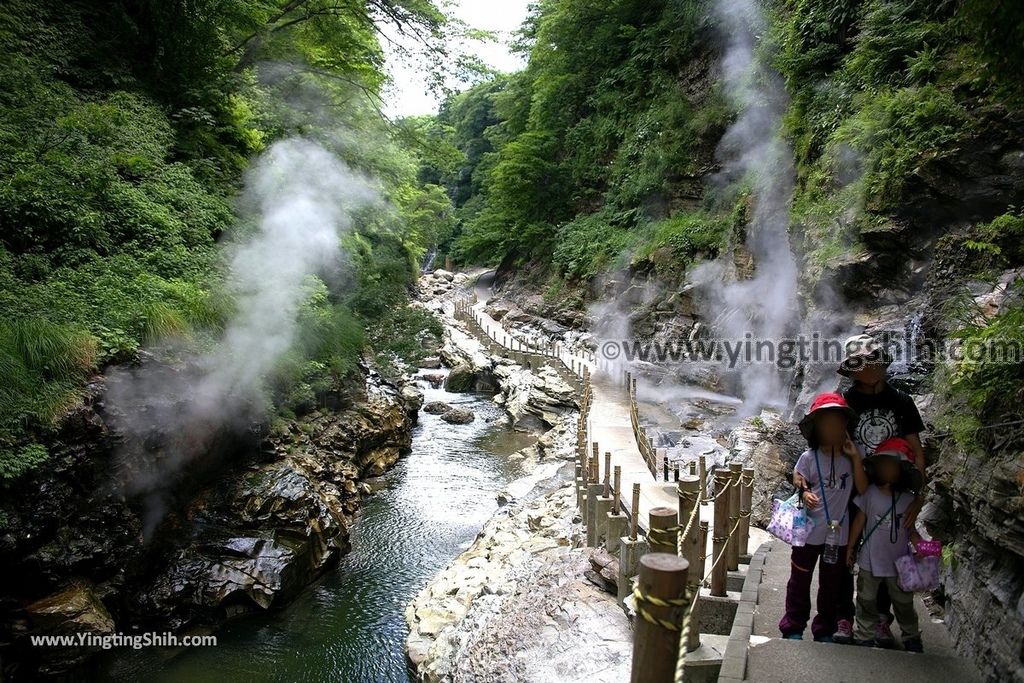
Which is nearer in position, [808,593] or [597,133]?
[808,593]

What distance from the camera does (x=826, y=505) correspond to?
10.3 ft

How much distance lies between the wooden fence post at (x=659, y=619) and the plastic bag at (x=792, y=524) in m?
1.56

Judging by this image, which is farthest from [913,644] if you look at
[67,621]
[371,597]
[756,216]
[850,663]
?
[756,216]

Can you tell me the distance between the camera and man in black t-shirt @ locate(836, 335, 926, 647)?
307 centimetres

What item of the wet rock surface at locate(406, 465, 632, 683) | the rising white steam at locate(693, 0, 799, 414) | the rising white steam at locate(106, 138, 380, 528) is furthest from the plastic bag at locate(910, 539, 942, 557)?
the rising white steam at locate(693, 0, 799, 414)

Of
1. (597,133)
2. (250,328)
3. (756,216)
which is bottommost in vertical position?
(250,328)

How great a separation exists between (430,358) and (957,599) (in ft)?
75.0

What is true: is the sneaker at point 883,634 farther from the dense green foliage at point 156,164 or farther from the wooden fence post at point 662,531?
the dense green foliage at point 156,164

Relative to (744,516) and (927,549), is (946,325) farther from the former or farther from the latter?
(927,549)

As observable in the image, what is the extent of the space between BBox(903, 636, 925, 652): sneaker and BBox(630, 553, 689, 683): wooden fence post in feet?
6.76

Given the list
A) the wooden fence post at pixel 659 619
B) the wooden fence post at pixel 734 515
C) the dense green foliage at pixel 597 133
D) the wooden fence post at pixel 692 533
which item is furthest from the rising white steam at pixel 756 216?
the wooden fence post at pixel 659 619

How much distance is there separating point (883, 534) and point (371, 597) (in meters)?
8.31

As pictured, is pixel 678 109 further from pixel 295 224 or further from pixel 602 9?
pixel 295 224

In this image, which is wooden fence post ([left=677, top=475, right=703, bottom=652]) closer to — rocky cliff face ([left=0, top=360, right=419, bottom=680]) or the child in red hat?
the child in red hat
